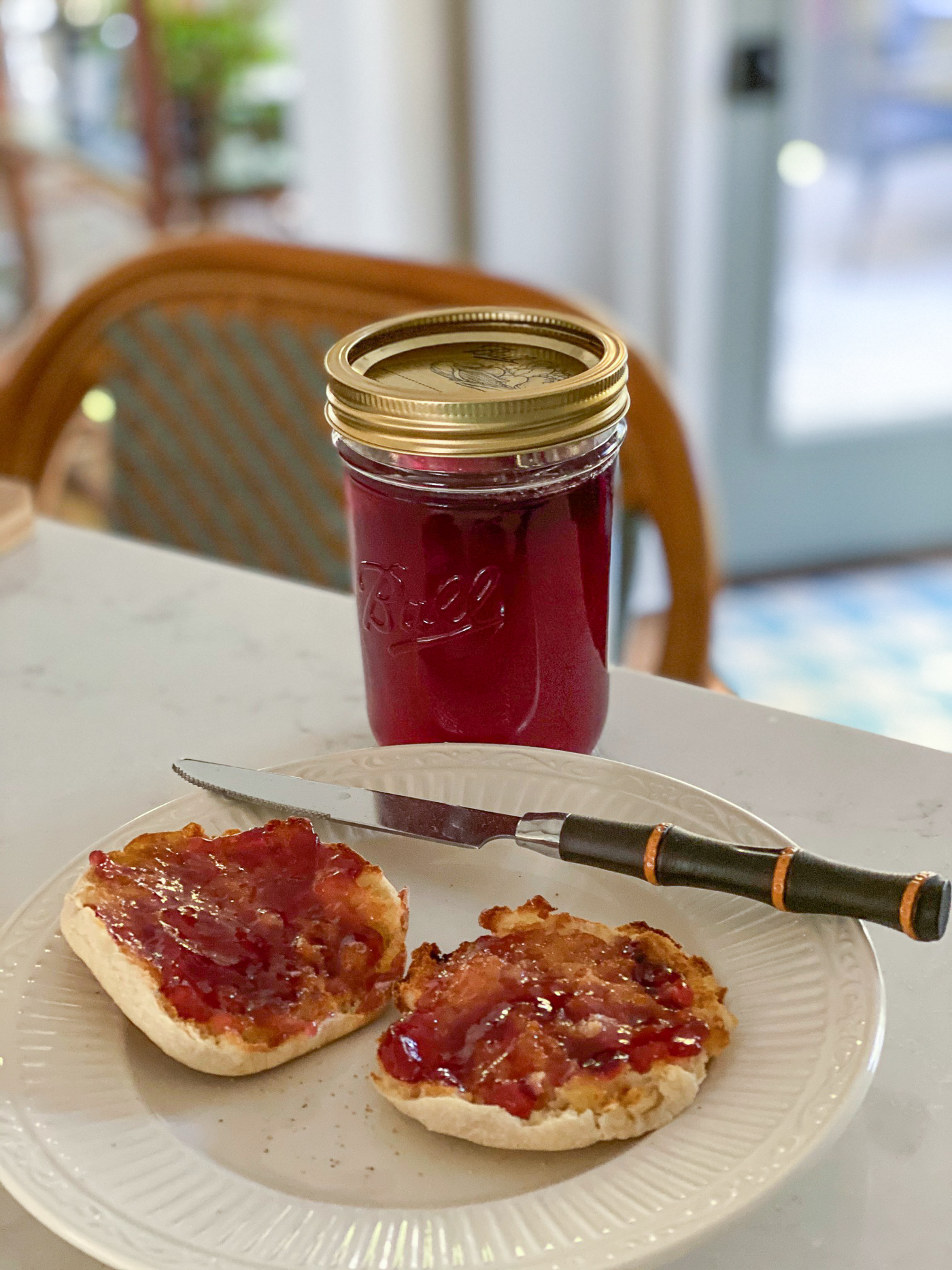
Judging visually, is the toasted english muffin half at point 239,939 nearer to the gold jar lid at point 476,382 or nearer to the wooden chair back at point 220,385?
the gold jar lid at point 476,382

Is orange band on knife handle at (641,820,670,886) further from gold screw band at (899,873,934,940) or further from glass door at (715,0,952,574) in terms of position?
glass door at (715,0,952,574)

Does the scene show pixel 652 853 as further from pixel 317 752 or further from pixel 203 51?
pixel 203 51

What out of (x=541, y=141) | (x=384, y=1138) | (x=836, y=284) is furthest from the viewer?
(x=836, y=284)

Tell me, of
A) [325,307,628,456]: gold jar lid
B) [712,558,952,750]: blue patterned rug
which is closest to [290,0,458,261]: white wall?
[712,558,952,750]: blue patterned rug

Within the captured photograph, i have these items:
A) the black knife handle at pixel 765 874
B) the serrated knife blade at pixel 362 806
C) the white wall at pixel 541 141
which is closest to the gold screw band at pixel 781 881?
the black knife handle at pixel 765 874

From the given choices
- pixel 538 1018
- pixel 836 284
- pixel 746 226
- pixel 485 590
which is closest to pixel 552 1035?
pixel 538 1018

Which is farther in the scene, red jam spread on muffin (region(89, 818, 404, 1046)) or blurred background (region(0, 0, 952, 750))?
blurred background (region(0, 0, 952, 750))
